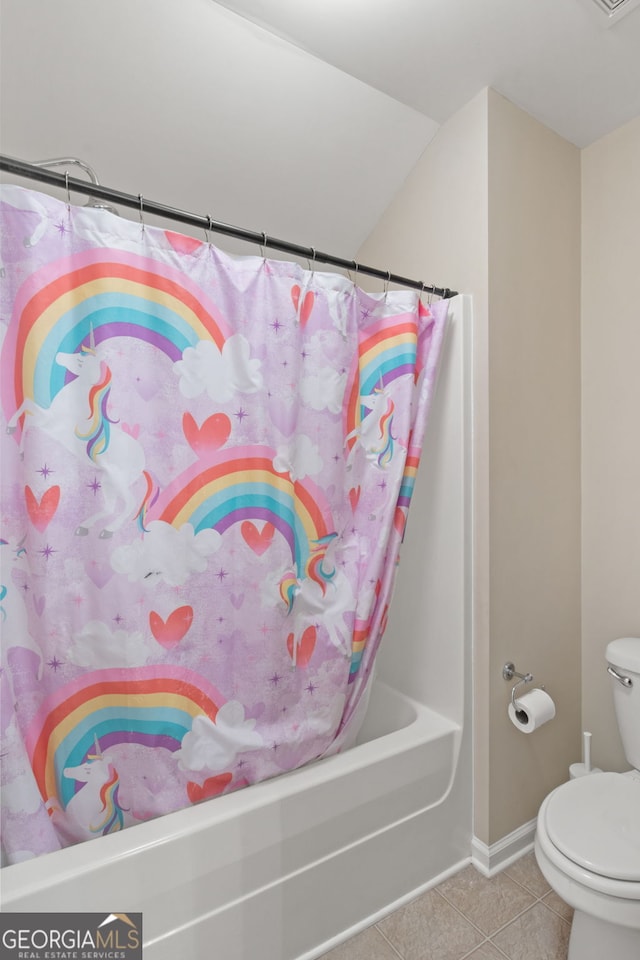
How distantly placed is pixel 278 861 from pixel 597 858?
77cm

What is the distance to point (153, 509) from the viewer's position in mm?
1226

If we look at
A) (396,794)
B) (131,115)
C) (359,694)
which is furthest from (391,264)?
(396,794)

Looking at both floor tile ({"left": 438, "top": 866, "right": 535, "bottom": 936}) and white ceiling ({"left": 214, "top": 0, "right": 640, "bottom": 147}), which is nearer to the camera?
white ceiling ({"left": 214, "top": 0, "right": 640, "bottom": 147})

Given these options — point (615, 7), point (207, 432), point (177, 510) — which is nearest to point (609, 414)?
point (615, 7)

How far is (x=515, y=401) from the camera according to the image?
1699 mm

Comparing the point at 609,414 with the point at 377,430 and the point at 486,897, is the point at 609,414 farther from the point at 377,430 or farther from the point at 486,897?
the point at 486,897

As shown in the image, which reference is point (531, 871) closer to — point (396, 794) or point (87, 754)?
point (396, 794)

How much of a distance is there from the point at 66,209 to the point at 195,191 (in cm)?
80

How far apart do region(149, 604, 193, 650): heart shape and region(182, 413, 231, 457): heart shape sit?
0.40 meters

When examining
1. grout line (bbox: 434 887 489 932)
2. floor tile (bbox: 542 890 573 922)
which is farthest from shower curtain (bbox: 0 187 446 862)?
floor tile (bbox: 542 890 573 922)

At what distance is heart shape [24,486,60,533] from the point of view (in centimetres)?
110

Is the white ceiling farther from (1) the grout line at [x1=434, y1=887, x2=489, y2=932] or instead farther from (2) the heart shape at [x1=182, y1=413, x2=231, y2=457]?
(1) the grout line at [x1=434, y1=887, x2=489, y2=932]

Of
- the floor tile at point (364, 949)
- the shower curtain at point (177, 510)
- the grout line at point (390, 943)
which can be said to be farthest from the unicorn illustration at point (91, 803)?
the grout line at point (390, 943)

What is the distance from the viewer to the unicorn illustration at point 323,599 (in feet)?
4.77
